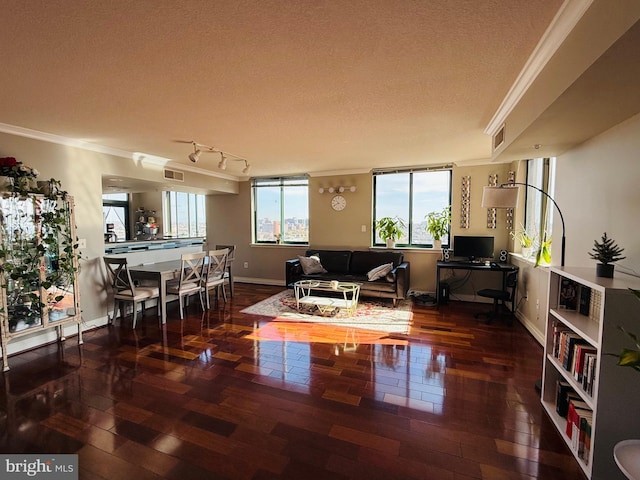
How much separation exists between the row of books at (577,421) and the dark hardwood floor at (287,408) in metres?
0.09

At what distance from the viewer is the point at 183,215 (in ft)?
30.1

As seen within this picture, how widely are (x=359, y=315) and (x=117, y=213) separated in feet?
27.9

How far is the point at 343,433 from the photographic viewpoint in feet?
6.50

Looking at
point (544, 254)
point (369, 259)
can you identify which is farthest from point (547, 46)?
point (369, 259)

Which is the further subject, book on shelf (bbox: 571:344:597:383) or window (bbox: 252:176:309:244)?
A: window (bbox: 252:176:309:244)

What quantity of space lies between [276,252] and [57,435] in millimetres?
4838

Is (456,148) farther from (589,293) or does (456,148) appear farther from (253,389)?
(253,389)

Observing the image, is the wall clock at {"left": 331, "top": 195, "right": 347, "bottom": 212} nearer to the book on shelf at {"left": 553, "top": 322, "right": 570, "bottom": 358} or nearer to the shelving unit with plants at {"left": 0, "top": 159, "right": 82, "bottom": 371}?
the shelving unit with plants at {"left": 0, "top": 159, "right": 82, "bottom": 371}

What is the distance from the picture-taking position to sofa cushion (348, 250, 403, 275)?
5.45 m

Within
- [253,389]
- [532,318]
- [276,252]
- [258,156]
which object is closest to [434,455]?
[253,389]

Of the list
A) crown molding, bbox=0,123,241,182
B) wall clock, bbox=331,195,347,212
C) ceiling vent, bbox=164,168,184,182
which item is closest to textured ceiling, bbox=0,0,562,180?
crown molding, bbox=0,123,241,182

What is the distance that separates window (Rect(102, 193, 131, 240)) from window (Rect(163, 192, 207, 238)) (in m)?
1.43

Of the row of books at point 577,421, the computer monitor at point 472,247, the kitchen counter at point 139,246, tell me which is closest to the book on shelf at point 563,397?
the row of books at point 577,421

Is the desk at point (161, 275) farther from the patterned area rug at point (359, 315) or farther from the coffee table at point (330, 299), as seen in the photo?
the coffee table at point (330, 299)
